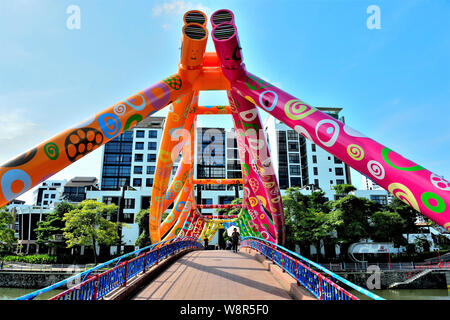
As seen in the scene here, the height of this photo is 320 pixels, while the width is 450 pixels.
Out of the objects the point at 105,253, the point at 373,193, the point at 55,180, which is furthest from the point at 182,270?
the point at 55,180

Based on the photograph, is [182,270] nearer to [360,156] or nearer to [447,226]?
[360,156]

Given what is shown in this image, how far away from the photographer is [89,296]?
5230 millimetres

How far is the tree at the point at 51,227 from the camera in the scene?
34878mm

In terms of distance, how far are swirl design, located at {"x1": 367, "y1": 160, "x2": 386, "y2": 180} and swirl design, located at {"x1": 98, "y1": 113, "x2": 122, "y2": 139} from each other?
16.6ft

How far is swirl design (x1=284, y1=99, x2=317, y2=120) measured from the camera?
613cm

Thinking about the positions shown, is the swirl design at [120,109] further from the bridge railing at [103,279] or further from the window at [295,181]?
the window at [295,181]

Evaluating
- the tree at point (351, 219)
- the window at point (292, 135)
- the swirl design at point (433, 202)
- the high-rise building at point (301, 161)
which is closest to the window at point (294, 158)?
the high-rise building at point (301, 161)

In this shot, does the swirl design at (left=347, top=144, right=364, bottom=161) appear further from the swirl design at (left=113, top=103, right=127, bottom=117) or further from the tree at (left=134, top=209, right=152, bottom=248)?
the tree at (left=134, top=209, right=152, bottom=248)

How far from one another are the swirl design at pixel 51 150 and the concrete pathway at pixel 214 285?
3.60 metres

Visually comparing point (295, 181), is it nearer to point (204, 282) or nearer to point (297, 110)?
point (204, 282)

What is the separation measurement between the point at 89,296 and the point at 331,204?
32.7 m

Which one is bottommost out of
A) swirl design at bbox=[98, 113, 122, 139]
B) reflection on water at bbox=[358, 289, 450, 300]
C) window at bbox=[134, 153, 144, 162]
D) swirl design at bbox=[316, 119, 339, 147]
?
reflection on water at bbox=[358, 289, 450, 300]

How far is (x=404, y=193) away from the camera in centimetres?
462

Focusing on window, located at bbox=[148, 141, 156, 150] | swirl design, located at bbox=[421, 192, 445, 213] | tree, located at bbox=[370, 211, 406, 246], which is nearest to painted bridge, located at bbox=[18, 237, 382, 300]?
swirl design, located at bbox=[421, 192, 445, 213]
